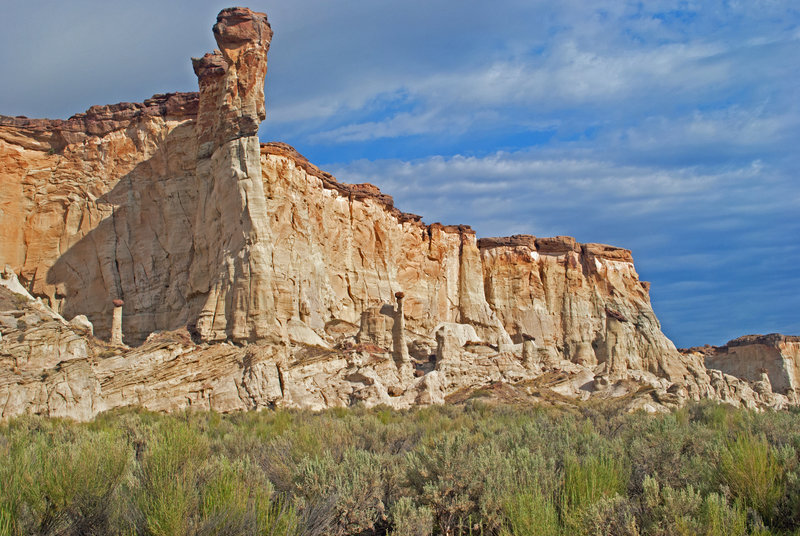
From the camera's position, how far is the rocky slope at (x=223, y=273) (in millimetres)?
28391

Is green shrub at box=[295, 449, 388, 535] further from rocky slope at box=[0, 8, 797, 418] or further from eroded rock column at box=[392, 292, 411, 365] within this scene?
eroded rock column at box=[392, 292, 411, 365]

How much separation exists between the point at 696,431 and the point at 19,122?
43.1 meters

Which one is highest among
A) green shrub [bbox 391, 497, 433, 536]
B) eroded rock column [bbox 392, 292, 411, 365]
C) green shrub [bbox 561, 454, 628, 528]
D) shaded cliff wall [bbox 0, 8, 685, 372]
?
shaded cliff wall [bbox 0, 8, 685, 372]

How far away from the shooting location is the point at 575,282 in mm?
64875

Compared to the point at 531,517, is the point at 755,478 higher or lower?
higher

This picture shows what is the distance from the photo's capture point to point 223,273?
35.8 meters

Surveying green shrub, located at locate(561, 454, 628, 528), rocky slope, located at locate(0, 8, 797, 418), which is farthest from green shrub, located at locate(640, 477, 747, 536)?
rocky slope, located at locate(0, 8, 797, 418)

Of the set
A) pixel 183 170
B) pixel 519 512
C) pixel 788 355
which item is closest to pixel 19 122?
pixel 183 170

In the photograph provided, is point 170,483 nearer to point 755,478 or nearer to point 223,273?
point 755,478

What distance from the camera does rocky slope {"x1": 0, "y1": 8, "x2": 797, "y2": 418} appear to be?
93.1ft

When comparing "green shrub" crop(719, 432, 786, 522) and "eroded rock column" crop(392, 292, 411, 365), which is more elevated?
"eroded rock column" crop(392, 292, 411, 365)

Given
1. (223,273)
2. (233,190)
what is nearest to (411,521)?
(223,273)

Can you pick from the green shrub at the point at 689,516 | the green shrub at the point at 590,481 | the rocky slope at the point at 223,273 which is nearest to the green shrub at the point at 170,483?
the green shrub at the point at 590,481

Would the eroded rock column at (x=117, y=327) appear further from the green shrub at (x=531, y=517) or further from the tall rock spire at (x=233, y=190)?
the green shrub at (x=531, y=517)
